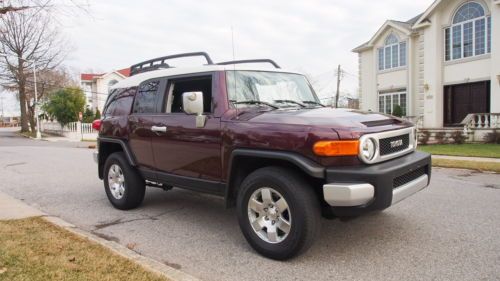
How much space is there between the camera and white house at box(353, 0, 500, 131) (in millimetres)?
20156

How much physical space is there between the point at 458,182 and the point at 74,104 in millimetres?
36268

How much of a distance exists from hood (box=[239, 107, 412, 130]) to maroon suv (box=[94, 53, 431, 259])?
0.01 m

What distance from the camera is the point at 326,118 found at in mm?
3898

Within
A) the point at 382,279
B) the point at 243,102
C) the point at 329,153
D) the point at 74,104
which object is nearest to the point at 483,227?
the point at 382,279

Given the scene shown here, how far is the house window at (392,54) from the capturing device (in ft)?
82.0

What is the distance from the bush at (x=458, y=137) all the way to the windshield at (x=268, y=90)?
15.2 m

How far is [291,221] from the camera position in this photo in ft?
12.5

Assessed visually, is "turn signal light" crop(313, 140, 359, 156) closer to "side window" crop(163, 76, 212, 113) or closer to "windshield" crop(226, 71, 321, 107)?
"windshield" crop(226, 71, 321, 107)

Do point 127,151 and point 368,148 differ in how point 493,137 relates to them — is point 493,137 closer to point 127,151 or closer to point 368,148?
Result: point 368,148

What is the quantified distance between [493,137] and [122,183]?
55.3 ft

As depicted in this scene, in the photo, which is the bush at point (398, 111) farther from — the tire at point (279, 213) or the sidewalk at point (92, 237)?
the tire at point (279, 213)

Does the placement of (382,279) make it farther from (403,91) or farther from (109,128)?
(403,91)

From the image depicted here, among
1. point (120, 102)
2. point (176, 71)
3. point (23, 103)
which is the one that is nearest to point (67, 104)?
point (23, 103)

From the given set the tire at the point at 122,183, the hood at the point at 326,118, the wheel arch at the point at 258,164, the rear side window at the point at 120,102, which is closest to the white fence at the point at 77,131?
the rear side window at the point at 120,102
